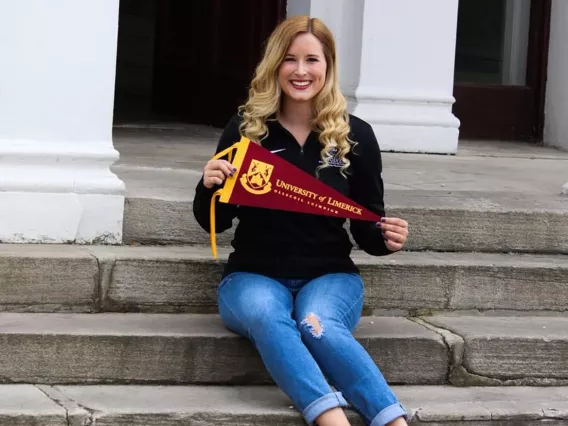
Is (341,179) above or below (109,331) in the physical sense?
above

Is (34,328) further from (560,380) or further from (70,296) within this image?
(560,380)

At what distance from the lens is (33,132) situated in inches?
174

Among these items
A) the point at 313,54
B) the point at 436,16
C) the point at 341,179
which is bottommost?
the point at 341,179

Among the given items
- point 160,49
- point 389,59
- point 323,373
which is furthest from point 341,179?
point 160,49

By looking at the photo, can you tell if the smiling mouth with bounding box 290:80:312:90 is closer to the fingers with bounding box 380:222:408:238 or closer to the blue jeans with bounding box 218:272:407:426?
the fingers with bounding box 380:222:408:238

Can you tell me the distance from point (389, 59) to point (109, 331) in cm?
308

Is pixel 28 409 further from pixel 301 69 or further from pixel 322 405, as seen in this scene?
pixel 301 69

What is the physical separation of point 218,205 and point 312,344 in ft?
1.86

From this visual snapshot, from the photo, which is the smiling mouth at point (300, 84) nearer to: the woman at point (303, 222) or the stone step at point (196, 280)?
the woman at point (303, 222)

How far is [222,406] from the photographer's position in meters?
3.79

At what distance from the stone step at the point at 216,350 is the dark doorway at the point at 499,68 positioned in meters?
3.38

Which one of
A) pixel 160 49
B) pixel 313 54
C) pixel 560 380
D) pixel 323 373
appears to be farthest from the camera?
pixel 160 49

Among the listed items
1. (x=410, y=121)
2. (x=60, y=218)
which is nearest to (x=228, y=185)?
(x=60, y=218)

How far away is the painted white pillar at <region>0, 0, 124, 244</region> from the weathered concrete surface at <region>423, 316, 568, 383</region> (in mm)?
1313
